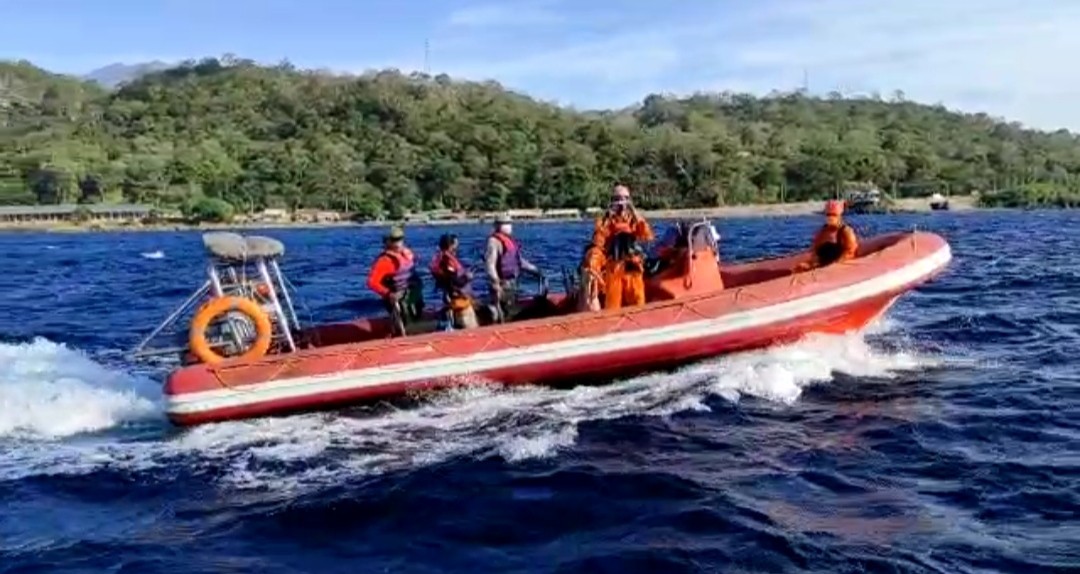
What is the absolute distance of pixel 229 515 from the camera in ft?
33.3

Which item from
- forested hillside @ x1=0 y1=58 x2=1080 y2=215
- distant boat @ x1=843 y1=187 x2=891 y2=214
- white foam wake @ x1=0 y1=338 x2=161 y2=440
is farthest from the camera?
forested hillside @ x1=0 y1=58 x2=1080 y2=215

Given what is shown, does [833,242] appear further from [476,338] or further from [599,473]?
[599,473]

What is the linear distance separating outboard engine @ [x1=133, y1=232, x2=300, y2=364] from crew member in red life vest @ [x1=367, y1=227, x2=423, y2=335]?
111 cm

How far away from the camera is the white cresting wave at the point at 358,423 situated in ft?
38.4

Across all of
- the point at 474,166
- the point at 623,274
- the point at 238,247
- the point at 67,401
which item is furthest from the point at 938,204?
the point at 67,401

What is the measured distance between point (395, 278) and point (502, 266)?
1294 millimetres

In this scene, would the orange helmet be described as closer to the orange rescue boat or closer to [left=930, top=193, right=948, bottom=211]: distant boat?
the orange rescue boat

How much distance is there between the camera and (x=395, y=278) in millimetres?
14672

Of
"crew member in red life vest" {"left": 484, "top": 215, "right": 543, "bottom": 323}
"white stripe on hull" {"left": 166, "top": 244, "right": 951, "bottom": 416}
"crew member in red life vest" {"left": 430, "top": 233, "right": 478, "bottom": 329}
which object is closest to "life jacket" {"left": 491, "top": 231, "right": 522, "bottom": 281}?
"crew member in red life vest" {"left": 484, "top": 215, "right": 543, "bottom": 323}

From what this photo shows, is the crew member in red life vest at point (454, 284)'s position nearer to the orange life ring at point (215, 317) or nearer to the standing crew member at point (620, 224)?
the standing crew member at point (620, 224)

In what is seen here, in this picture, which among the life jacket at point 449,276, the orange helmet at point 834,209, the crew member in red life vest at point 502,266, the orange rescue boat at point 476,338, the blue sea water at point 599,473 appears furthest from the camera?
the orange helmet at point 834,209

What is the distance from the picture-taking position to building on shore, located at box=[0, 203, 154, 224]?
131m

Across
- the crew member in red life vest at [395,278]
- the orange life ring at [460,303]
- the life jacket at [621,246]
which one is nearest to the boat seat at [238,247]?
the crew member in red life vest at [395,278]

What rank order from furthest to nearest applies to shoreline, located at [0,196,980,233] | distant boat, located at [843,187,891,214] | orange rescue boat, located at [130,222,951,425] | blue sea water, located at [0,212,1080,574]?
1. distant boat, located at [843,187,891,214]
2. shoreline, located at [0,196,980,233]
3. orange rescue boat, located at [130,222,951,425]
4. blue sea water, located at [0,212,1080,574]
